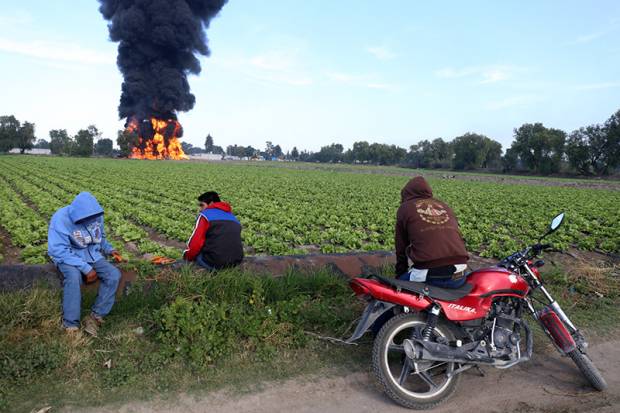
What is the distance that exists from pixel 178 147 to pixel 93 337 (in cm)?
10150

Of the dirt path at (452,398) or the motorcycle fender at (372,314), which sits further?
the motorcycle fender at (372,314)

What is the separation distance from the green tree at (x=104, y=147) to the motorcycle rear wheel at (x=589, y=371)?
157416mm

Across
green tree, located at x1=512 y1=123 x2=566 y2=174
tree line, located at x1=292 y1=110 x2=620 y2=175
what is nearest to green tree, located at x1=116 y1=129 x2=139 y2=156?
tree line, located at x1=292 y1=110 x2=620 y2=175

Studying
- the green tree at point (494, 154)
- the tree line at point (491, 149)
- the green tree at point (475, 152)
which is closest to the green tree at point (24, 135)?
the tree line at point (491, 149)

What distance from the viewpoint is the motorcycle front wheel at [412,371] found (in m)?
3.67

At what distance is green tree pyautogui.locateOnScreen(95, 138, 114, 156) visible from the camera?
147 metres

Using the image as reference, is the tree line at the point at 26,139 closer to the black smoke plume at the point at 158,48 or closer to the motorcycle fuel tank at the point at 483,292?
the black smoke plume at the point at 158,48

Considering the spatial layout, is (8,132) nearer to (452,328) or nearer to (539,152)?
(539,152)

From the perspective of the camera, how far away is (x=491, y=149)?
→ 103m

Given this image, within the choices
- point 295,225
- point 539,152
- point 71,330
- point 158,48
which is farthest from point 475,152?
point 71,330

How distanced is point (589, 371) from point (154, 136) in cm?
9760

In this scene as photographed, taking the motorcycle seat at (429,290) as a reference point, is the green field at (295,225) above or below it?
below

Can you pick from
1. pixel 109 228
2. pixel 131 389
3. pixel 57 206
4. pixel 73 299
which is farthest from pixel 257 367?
pixel 57 206

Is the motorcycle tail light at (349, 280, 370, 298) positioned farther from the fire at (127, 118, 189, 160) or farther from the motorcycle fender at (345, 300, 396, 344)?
the fire at (127, 118, 189, 160)
